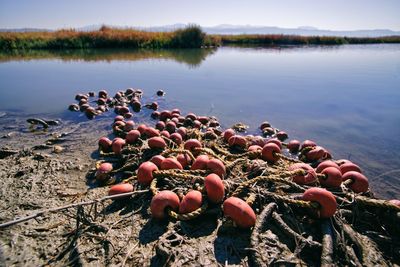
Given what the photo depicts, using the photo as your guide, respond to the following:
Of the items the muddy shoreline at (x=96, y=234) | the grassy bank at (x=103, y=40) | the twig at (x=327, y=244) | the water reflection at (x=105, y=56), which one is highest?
the grassy bank at (x=103, y=40)

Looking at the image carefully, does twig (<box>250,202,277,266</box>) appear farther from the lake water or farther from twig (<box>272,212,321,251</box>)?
the lake water

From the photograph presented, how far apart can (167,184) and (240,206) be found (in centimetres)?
118

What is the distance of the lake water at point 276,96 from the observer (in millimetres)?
6160

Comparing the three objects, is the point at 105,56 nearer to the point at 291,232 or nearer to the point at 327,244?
the point at 291,232

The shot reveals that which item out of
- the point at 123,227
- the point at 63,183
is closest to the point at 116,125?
the point at 63,183

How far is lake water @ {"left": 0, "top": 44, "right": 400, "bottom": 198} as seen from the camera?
6.16 m

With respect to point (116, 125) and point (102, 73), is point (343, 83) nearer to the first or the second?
point (116, 125)

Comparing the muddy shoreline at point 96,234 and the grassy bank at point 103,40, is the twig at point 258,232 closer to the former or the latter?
the muddy shoreline at point 96,234

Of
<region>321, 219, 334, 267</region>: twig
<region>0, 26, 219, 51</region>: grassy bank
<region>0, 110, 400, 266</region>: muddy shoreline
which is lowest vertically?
<region>0, 110, 400, 266</region>: muddy shoreline

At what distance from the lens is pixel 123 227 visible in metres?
2.91

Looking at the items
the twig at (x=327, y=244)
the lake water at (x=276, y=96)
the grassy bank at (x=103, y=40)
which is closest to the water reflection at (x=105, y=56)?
the lake water at (x=276, y=96)

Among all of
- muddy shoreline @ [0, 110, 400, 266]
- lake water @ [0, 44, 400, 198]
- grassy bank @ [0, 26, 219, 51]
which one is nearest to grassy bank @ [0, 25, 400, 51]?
grassy bank @ [0, 26, 219, 51]

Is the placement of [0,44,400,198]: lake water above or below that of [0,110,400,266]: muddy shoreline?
above

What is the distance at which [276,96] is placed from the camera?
10234 mm
